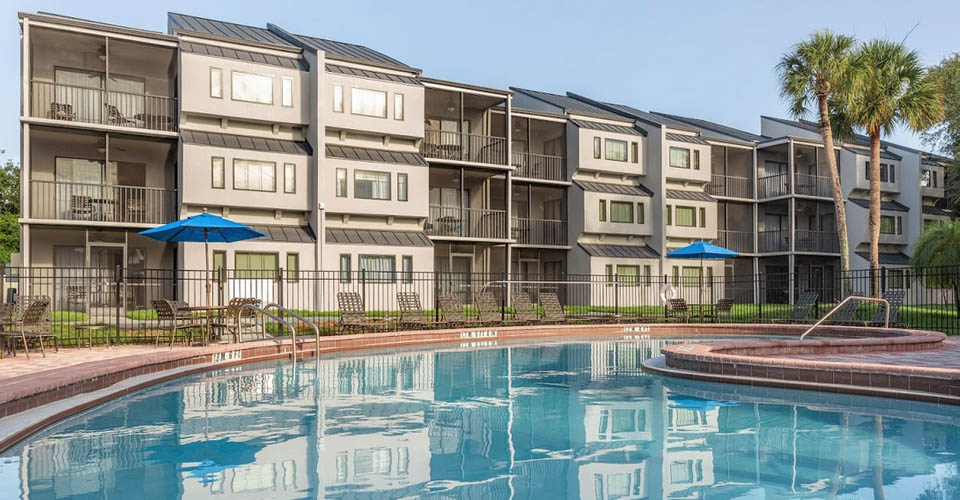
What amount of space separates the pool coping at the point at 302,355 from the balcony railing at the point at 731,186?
17024 mm

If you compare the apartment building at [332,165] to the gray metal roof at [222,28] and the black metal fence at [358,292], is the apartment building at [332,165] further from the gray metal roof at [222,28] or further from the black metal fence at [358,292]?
the black metal fence at [358,292]

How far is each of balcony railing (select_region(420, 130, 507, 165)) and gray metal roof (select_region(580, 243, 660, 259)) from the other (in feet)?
19.1

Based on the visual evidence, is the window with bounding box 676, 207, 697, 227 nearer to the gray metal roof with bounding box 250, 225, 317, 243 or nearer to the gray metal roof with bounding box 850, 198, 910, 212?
the gray metal roof with bounding box 850, 198, 910, 212

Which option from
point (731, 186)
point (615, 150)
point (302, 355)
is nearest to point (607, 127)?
point (615, 150)

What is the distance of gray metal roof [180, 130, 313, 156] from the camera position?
23.4m

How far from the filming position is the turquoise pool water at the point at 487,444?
5.07m

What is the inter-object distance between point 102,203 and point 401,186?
9.76 m

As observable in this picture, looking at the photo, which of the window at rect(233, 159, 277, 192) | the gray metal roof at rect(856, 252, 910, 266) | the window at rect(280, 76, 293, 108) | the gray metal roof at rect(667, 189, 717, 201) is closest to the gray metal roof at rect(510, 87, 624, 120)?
the gray metal roof at rect(667, 189, 717, 201)

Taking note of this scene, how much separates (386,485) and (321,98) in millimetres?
21853

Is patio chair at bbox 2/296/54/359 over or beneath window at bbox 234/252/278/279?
beneath

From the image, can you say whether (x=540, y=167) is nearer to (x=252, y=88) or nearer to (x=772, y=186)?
(x=252, y=88)

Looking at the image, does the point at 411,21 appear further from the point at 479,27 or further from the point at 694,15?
the point at 694,15

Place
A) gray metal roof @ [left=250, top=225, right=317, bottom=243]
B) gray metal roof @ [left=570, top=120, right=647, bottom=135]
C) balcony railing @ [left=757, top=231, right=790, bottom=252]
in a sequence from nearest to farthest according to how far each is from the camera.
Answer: gray metal roof @ [left=250, top=225, right=317, bottom=243]
gray metal roof @ [left=570, top=120, right=647, bottom=135]
balcony railing @ [left=757, top=231, right=790, bottom=252]

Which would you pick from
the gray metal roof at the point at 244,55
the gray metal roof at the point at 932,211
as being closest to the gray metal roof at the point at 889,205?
the gray metal roof at the point at 932,211
